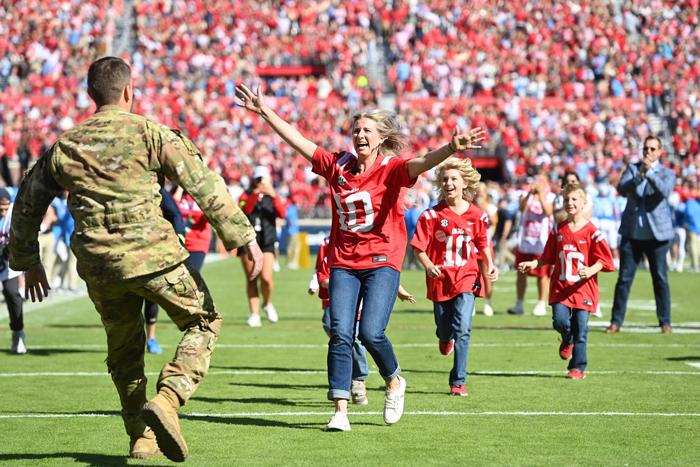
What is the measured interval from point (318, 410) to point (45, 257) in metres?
11.2

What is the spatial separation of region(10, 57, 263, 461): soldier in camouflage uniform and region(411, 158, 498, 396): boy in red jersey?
2869mm

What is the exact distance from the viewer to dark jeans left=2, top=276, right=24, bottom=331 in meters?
9.95

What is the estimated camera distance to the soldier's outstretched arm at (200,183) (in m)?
4.70

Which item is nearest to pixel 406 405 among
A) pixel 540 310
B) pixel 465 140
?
pixel 465 140

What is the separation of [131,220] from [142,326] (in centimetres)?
72

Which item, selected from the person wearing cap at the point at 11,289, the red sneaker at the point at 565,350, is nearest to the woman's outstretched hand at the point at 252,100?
the red sneaker at the point at 565,350

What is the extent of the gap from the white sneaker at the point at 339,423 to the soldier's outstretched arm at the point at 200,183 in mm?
1623

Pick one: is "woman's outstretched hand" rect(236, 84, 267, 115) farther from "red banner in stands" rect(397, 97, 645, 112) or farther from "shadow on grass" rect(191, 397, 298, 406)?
"red banner in stands" rect(397, 97, 645, 112)

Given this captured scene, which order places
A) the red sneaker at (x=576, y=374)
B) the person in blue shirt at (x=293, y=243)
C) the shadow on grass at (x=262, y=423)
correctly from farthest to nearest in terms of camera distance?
1. the person in blue shirt at (x=293, y=243)
2. the red sneaker at (x=576, y=374)
3. the shadow on grass at (x=262, y=423)

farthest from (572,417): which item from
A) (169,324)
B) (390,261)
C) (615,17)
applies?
(615,17)

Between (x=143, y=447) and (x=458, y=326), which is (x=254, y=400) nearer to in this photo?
(x=458, y=326)

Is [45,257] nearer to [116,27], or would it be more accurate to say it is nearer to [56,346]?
[56,346]

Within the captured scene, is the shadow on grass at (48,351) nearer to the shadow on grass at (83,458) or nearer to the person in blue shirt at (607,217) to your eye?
the shadow on grass at (83,458)

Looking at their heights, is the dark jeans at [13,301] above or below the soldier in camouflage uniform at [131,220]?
below
